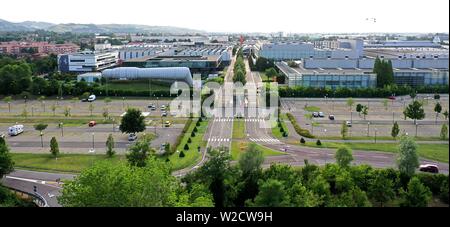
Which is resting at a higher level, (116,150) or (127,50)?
(127,50)

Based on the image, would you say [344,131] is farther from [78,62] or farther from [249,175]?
[78,62]

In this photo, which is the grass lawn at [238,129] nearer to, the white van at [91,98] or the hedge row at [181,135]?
the hedge row at [181,135]

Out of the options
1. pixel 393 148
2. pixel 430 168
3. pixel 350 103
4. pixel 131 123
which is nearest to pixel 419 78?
pixel 350 103

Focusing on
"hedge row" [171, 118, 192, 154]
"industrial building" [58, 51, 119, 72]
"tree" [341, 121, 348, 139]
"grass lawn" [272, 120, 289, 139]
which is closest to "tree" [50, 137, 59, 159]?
"hedge row" [171, 118, 192, 154]
